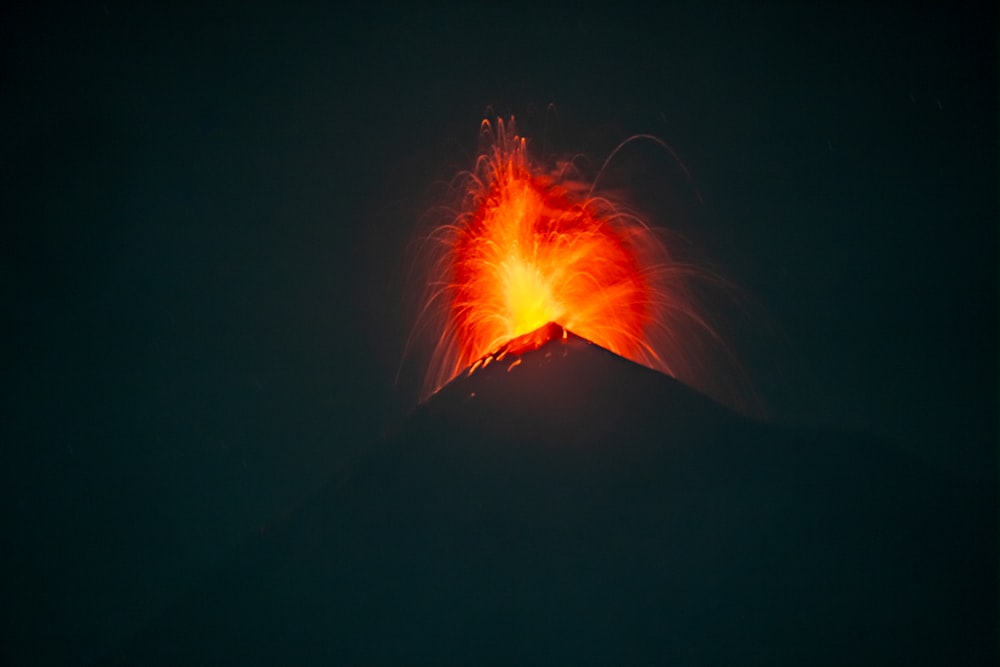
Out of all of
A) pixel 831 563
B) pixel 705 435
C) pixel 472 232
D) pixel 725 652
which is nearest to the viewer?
pixel 725 652

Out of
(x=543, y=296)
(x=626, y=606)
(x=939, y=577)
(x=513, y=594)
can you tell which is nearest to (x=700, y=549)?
(x=626, y=606)

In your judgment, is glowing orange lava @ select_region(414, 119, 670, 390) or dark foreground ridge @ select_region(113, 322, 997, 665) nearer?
dark foreground ridge @ select_region(113, 322, 997, 665)

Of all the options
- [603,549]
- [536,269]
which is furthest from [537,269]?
[603,549]

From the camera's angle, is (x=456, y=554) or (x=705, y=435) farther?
(x=705, y=435)

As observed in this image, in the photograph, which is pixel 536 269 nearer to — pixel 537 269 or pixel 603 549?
pixel 537 269

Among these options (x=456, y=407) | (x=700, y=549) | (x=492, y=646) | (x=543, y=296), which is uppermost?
(x=543, y=296)

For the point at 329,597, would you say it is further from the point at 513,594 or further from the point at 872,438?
the point at 872,438
